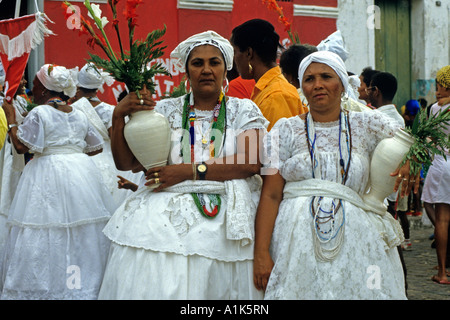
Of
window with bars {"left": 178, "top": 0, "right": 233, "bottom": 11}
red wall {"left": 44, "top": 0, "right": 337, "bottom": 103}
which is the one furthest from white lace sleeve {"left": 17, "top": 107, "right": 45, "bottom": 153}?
window with bars {"left": 178, "top": 0, "right": 233, "bottom": 11}

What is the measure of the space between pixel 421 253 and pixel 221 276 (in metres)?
5.77

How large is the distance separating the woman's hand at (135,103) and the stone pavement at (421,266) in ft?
12.2

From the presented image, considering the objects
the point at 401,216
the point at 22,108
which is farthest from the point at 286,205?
the point at 401,216

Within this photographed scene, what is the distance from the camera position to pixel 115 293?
3699 millimetres

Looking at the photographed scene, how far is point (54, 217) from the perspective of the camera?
5695mm

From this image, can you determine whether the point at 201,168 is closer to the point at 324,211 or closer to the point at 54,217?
the point at 324,211

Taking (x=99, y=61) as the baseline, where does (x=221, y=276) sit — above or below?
below

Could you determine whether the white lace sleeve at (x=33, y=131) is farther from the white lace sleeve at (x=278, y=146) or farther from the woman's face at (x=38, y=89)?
the white lace sleeve at (x=278, y=146)

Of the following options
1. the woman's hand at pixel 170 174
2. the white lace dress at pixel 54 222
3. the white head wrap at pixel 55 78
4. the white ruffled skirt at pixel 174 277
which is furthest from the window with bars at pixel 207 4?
the white ruffled skirt at pixel 174 277

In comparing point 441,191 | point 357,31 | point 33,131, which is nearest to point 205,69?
point 33,131

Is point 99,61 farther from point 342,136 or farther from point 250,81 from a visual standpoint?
point 250,81

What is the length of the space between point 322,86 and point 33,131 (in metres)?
2.95

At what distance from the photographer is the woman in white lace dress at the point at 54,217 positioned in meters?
5.60

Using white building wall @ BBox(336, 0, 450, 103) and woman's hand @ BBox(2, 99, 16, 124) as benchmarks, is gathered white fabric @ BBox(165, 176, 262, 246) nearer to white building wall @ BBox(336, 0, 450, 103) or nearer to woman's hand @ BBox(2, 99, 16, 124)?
woman's hand @ BBox(2, 99, 16, 124)
